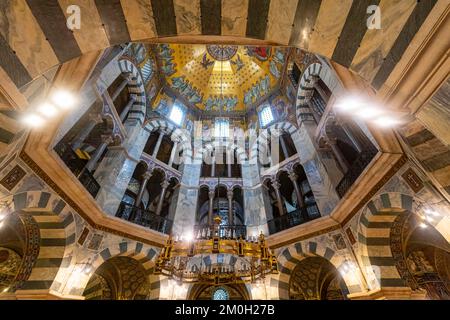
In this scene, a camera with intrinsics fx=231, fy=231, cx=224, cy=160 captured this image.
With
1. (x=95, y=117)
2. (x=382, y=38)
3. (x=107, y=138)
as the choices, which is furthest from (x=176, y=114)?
(x=382, y=38)

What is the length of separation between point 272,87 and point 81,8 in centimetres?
1350

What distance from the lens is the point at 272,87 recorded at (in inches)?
597

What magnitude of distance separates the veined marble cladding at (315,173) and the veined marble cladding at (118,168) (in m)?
8.18

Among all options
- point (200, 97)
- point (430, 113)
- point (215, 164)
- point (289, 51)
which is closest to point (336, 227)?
point (430, 113)

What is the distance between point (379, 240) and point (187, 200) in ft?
27.7

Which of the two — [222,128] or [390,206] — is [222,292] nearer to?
[390,206]

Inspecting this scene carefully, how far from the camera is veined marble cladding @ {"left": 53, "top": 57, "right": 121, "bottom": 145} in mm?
7162

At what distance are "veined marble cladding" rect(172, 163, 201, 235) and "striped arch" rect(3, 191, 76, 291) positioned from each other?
14.0 feet

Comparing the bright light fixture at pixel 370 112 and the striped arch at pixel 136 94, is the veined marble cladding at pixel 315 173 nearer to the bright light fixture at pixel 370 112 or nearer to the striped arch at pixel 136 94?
the bright light fixture at pixel 370 112

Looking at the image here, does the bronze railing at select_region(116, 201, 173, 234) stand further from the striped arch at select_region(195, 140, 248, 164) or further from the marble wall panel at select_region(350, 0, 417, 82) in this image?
the marble wall panel at select_region(350, 0, 417, 82)

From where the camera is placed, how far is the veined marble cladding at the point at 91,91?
716cm

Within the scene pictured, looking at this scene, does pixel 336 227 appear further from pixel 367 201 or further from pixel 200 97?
pixel 200 97

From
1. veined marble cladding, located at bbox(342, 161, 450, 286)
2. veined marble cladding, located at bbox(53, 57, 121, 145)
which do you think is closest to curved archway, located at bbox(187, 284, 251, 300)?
veined marble cladding, located at bbox(342, 161, 450, 286)

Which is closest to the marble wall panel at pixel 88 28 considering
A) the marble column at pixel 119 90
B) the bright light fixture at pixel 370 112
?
the bright light fixture at pixel 370 112
